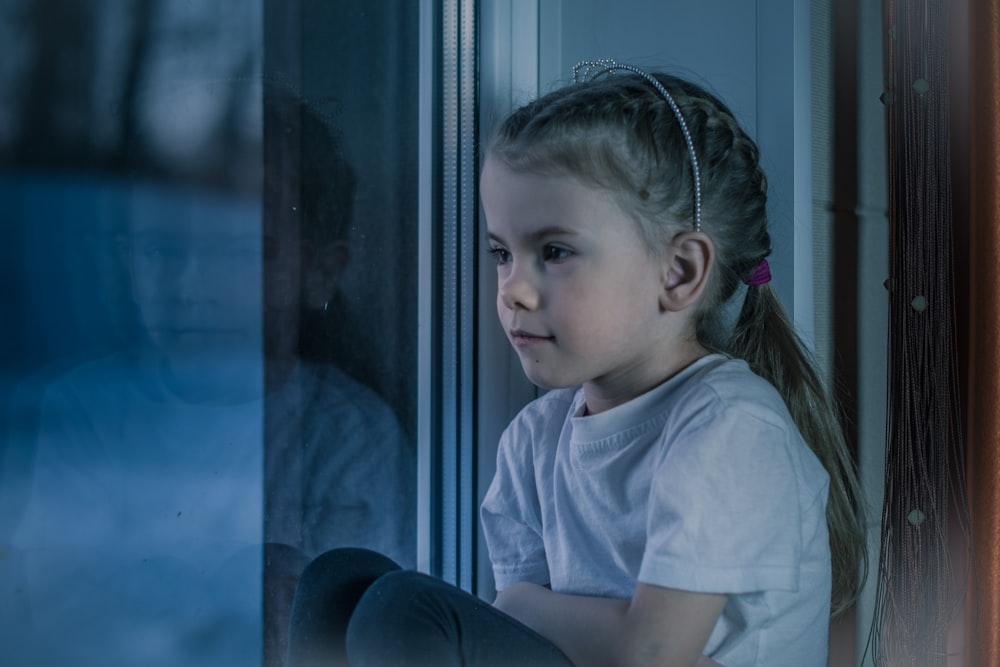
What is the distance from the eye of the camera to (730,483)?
2.60 ft

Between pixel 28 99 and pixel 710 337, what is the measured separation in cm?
69

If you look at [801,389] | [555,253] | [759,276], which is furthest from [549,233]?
[801,389]

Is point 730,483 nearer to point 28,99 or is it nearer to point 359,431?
point 359,431

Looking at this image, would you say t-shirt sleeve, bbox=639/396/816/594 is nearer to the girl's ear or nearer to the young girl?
the young girl

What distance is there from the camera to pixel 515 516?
104cm

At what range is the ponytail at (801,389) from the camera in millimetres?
1006

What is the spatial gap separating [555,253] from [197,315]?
1.30 ft

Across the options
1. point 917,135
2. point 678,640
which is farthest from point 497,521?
point 917,135

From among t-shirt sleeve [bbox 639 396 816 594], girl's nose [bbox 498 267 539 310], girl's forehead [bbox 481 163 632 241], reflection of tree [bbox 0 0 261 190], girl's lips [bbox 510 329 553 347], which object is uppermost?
reflection of tree [bbox 0 0 261 190]

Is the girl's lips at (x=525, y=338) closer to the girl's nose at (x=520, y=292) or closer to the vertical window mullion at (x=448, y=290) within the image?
the girl's nose at (x=520, y=292)

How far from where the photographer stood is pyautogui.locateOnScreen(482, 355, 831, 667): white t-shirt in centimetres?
78

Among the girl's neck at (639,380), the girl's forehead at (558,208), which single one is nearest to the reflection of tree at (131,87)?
the girl's forehead at (558,208)

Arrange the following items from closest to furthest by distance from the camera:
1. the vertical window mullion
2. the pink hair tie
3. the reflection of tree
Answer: the reflection of tree → the pink hair tie → the vertical window mullion

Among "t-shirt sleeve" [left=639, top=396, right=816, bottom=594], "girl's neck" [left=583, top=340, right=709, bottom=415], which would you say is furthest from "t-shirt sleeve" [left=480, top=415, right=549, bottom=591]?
"t-shirt sleeve" [left=639, top=396, right=816, bottom=594]
